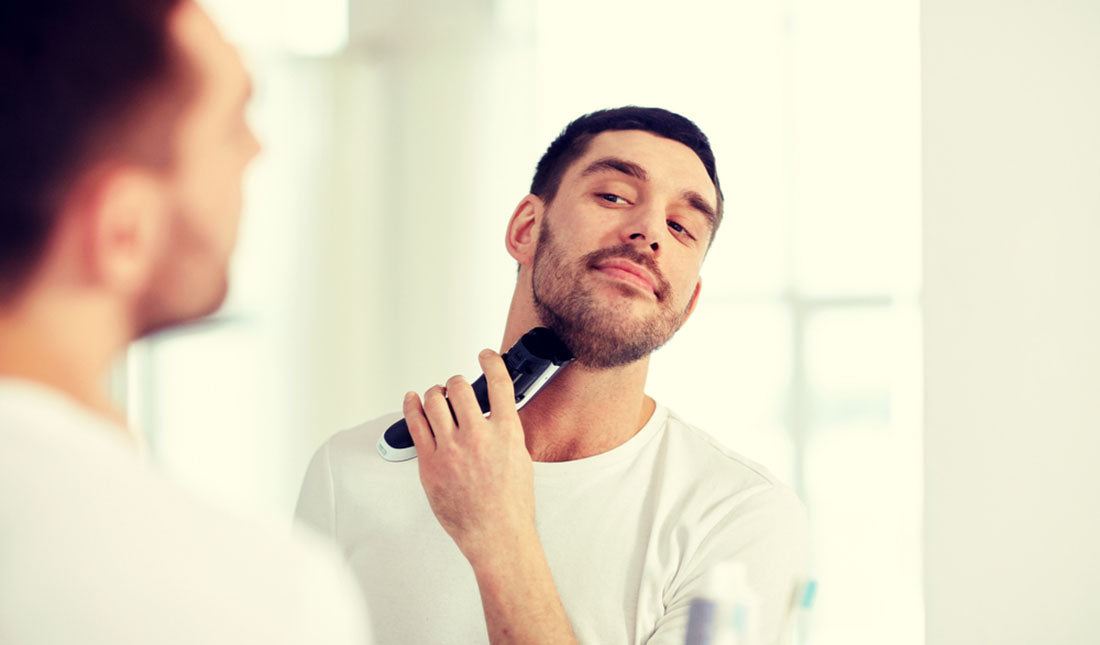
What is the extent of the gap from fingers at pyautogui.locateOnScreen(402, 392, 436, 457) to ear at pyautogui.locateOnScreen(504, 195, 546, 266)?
0.27m

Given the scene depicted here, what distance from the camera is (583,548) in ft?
3.07

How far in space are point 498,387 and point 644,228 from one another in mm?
264

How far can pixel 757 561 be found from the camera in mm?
896

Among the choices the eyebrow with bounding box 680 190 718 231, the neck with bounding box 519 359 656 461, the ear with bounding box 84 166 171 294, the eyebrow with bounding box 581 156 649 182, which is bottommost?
the neck with bounding box 519 359 656 461

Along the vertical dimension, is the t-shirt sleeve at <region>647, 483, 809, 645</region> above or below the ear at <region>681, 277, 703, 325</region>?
below

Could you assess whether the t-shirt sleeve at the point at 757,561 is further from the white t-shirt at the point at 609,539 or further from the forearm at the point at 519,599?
the forearm at the point at 519,599

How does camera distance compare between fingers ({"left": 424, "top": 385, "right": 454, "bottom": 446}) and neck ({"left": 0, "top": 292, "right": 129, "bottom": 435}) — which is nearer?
neck ({"left": 0, "top": 292, "right": 129, "bottom": 435})

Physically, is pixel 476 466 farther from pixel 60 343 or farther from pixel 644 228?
pixel 60 343

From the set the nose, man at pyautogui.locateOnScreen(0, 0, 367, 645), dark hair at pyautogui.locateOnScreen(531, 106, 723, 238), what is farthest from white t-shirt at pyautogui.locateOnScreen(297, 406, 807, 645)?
man at pyautogui.locateOnScreen(0, 0, 367, 645)

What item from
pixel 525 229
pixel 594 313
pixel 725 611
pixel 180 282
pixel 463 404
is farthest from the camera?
pixel 525 229

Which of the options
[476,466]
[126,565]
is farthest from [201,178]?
[476,466]

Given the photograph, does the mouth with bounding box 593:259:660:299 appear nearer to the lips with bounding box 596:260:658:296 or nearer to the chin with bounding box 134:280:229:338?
the lips with bounding box 596:260:658:296

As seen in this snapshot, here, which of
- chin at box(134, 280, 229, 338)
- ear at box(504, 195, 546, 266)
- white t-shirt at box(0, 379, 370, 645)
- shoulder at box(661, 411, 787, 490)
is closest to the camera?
white t-shirt at box(0, 379, 370, 645)

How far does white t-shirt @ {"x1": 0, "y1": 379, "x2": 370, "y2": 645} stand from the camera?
13.3 inches
